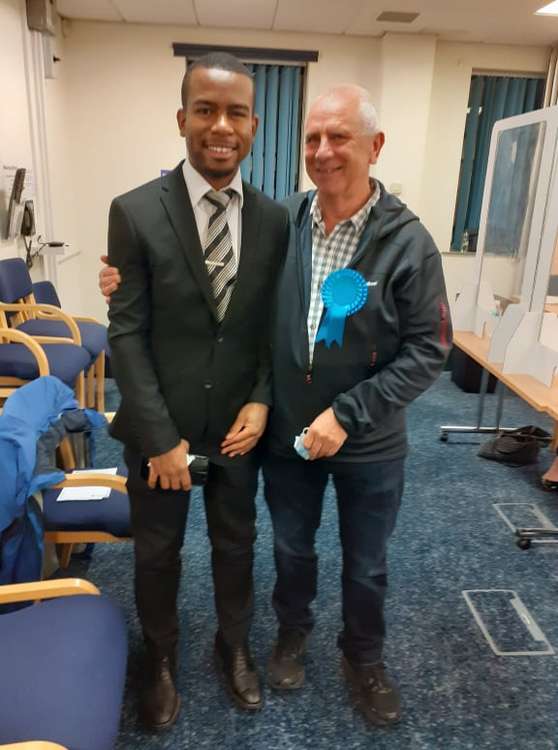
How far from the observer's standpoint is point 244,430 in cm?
126

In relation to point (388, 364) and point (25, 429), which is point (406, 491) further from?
point (25, 429)

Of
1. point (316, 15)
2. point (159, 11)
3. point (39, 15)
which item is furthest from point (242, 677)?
point (159, 11)

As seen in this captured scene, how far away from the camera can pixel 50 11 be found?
371cm

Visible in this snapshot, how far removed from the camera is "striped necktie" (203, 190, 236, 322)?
46.3 inches

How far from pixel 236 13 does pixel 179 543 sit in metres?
4.02

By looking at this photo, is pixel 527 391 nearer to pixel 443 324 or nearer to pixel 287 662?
pixel 443 324

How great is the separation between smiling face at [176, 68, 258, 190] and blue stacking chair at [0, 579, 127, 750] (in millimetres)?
917

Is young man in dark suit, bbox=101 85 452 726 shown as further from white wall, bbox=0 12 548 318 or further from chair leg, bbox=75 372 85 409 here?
white wall, bbox=0 12 548 318

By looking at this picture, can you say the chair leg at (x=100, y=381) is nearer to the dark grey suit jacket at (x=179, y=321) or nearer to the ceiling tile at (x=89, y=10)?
the dark grey suit jacket at (x=179, y=321)

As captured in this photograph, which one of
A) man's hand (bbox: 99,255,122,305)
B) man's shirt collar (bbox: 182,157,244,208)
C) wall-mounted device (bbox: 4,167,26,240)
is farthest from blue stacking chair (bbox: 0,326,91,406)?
man's shirt collar (bbox: 182,157,244,208)

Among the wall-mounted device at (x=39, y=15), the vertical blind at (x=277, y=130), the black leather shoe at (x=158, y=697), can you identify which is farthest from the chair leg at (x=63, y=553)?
the vertical blind at (x=277, y=130)

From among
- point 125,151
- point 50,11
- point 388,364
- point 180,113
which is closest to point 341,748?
point 388,364

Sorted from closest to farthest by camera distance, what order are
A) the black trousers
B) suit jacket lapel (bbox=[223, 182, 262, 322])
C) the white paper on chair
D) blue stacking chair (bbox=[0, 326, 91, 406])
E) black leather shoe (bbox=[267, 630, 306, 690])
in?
suit jacket lapel (bbox=[223, 182, 262, 322]), the black trousers, black leather shoe (bbox=[267, 630, 306, 690]), the white paper on chair, blue stacking chair (bbox=[0, 326, 91, 406])

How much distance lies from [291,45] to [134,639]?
14.7 ft
